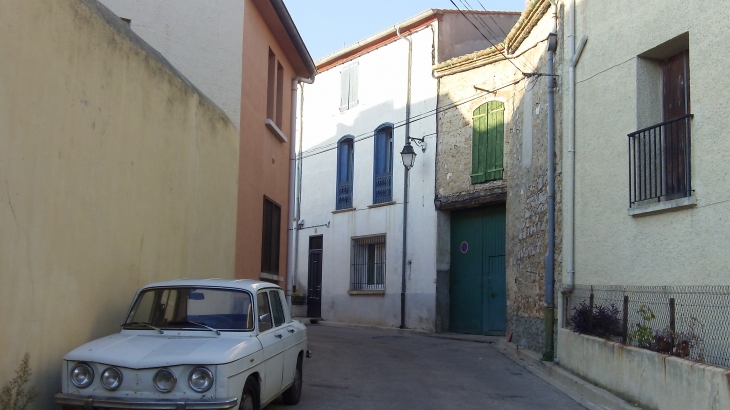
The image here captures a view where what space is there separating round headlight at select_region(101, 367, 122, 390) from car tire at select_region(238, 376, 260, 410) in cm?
99

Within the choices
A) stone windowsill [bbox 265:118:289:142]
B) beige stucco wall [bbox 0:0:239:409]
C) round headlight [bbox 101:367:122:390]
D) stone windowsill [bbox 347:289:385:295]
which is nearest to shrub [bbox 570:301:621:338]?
beige stucco wall [bbox 0:0:239:409]

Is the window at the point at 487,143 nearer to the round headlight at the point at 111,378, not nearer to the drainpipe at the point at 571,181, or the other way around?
the drainpipe at the point at 571,181

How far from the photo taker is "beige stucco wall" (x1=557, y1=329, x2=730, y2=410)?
6.38m

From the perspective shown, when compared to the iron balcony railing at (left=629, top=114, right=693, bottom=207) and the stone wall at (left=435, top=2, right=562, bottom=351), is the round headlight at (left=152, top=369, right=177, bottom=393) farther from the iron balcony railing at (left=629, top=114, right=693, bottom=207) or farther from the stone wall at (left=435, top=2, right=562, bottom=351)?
the stone wall at (left=435, top=2, right=562, bottom=351)

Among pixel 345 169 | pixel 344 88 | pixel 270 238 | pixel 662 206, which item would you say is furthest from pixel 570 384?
pixel 344 88

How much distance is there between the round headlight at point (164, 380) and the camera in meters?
5.64

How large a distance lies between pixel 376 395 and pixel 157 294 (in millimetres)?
3208

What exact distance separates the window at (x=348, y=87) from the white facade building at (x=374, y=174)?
0.04 meters

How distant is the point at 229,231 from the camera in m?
11.8

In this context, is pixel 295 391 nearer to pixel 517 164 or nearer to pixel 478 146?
pixel 517 164

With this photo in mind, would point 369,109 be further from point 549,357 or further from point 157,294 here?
point 157,294

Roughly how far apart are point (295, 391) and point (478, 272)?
11.3 metres

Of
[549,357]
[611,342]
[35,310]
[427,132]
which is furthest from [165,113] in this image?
[427,132]

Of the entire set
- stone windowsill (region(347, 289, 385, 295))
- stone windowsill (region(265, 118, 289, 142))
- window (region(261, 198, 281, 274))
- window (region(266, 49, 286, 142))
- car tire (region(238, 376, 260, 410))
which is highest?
window (region(266, 49, 286, 142))
